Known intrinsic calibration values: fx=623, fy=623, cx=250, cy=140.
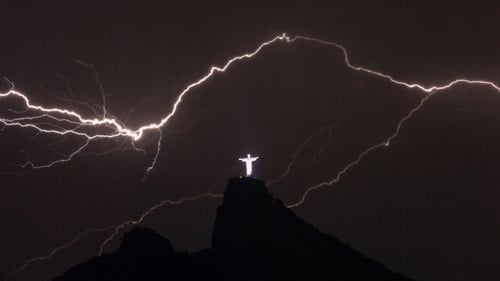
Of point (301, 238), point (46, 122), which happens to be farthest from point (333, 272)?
point (46, 122)

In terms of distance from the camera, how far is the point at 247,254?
15.3 m

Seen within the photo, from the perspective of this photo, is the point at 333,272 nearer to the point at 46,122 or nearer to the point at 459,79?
the point at 46,122

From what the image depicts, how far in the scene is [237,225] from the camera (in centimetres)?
1598

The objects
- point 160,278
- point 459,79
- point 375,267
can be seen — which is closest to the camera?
point 160,278

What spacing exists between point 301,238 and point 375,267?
2391 mm

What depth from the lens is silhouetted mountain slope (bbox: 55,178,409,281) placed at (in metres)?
13.6

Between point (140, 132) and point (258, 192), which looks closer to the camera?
point (258, 192)

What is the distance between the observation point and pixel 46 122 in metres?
22.6

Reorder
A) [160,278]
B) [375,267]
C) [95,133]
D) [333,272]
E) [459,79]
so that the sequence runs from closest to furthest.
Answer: [160,278] < [333,272] < [375,267] < [95,133] < [459,79]

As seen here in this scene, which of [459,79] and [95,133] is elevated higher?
[459,79]

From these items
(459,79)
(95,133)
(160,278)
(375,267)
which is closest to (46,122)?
(95,133)

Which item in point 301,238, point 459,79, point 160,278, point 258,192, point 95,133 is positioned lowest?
point 160,278

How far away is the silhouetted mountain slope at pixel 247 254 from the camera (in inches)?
535

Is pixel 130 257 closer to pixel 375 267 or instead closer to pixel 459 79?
pixel 375 267
